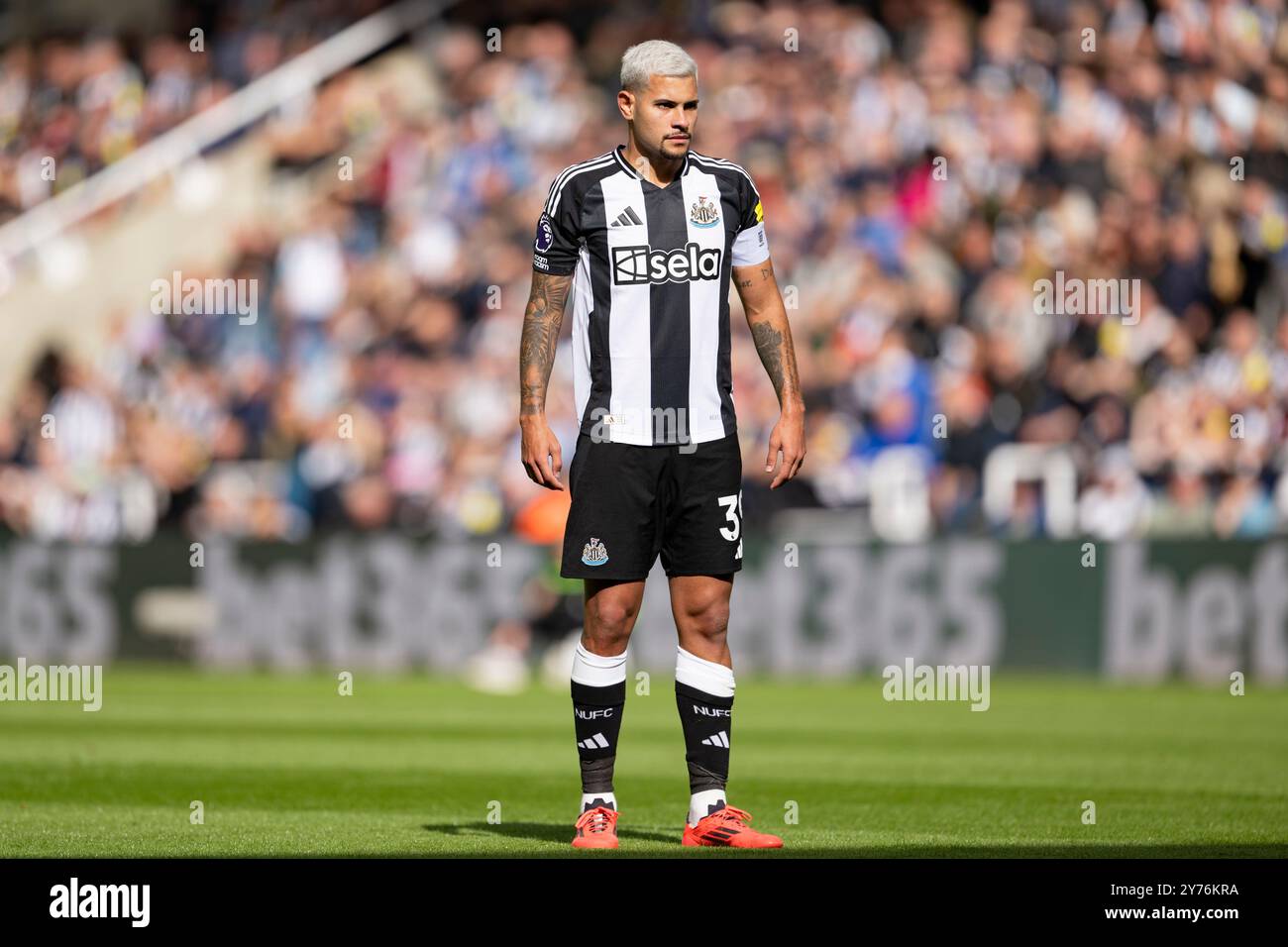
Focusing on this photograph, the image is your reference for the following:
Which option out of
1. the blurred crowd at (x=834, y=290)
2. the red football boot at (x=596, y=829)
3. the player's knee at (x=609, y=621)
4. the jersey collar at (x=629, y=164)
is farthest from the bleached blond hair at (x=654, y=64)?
the blurred crowd at (x=834, y=290)

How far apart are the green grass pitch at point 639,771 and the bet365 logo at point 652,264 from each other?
2.02 m

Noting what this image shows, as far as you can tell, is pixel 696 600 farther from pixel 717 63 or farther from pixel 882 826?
pixel 717 63

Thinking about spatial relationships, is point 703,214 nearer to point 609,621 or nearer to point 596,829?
point 609,621

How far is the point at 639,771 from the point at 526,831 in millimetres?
3425

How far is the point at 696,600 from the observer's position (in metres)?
8.14

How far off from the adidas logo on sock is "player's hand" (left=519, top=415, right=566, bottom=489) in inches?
29.3

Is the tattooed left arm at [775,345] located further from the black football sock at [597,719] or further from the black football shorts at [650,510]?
the black football sock at [597,719]

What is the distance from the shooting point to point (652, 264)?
26.2ft

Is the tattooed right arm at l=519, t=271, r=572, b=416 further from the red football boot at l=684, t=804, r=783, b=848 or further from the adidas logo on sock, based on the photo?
the red football boot at l=684, t=804, r=783, b=848

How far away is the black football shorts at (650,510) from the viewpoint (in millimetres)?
8031

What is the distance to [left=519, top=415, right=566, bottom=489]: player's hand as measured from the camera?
7.95 meters

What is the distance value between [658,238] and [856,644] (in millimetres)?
11603

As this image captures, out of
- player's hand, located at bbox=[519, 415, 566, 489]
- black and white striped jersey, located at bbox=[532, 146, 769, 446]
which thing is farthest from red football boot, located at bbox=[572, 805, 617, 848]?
black and white striped jersey, located at bbox=[532, 146, 769, 446]

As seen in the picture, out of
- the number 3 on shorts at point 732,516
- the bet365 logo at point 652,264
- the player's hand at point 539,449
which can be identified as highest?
the bet365 logo at point 652,264
